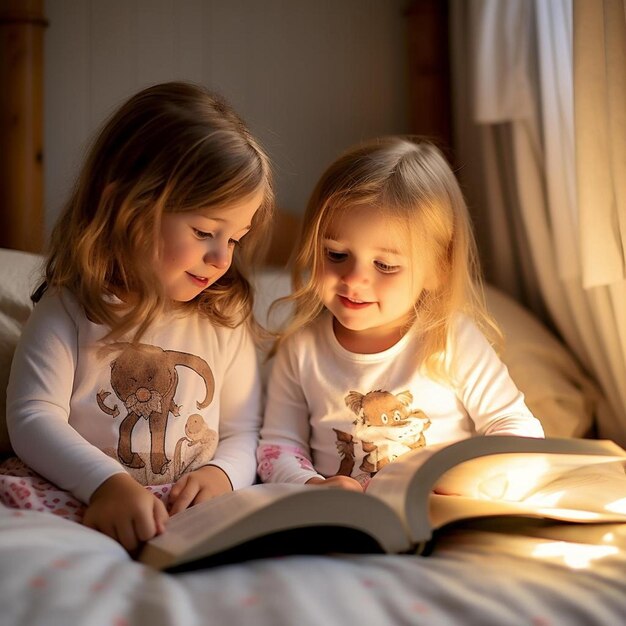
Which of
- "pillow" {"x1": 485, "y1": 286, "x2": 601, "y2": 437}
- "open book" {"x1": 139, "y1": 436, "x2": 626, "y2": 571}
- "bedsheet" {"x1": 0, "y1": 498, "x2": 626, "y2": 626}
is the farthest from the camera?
"pillow" {"x1": 485, "y1": 286, "x2": 601, "y2": 437}

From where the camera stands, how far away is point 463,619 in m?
0.66

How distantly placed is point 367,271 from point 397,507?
41 centimetres

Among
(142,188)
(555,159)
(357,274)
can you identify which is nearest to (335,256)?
(357,274)

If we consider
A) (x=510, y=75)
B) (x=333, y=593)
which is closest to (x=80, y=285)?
(x=333, y=593)

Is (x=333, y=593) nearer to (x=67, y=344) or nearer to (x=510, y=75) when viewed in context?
(x=67, y=344)

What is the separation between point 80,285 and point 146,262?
0.10 m

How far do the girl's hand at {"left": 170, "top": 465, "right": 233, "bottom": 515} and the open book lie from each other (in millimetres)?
100

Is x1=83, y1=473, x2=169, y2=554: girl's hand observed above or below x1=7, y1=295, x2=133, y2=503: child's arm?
below

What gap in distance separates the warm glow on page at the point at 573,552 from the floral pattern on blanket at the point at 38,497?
519 mm

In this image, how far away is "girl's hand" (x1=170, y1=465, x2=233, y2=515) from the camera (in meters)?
1.05

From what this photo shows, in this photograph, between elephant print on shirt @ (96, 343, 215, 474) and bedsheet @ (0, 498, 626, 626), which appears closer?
bedsheet @ (0, 498, 626, 626)

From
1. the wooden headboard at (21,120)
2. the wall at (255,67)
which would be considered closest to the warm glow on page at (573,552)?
the wall at (255,67)

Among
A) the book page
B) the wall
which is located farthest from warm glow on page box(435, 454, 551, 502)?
the wall

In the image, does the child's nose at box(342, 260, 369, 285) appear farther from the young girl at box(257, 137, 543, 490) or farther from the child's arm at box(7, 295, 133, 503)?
the child's arm at box(7, 295, 133, 503)
